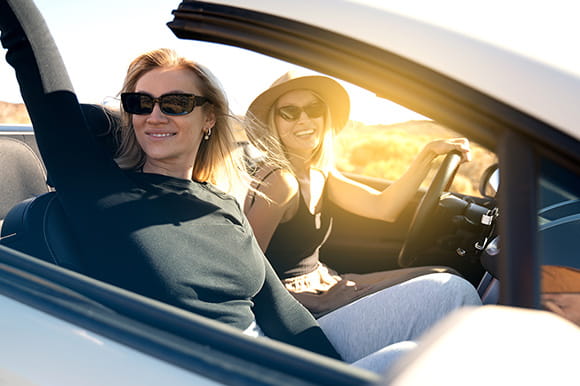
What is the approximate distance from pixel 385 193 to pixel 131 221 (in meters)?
1.70

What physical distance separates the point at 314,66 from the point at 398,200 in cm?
195

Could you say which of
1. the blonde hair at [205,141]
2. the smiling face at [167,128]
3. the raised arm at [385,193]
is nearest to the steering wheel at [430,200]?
the raised arm at [385,193]

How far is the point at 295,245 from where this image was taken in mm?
2428

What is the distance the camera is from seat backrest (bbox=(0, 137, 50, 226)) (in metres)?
2.70

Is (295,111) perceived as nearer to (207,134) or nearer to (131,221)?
(207,134)

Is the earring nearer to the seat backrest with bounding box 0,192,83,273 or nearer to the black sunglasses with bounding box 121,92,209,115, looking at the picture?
the black sunglasses with bounding box 121,92,209,115

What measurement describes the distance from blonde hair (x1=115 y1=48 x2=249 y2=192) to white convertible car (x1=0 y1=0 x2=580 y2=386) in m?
0.70

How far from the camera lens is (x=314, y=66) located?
2.99 ft

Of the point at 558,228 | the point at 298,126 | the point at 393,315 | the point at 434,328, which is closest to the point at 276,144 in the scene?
the point at 298,126

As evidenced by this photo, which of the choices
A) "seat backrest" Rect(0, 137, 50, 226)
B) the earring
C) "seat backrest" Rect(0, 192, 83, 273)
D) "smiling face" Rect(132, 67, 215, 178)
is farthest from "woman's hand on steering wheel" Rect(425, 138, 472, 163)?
"seat backrest" Rect(0, 137, 50, 226)

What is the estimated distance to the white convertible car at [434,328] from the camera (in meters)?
0.61

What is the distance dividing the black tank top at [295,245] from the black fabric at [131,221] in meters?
0.73

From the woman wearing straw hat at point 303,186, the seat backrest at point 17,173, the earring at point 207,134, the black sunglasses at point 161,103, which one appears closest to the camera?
the black sunglasses at point 161,103

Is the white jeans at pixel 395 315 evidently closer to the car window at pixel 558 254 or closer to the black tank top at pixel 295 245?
the black tank top at pixel 295 245
